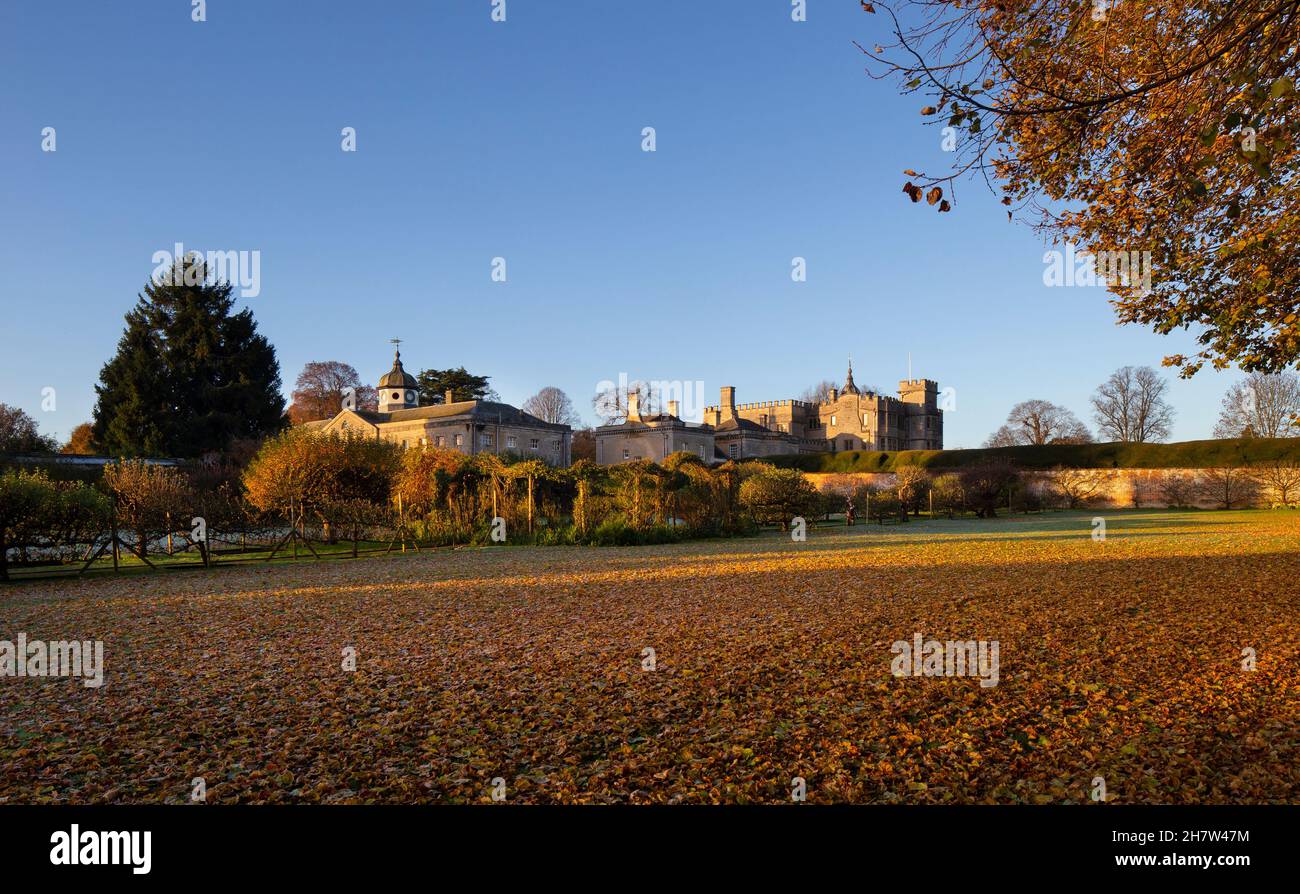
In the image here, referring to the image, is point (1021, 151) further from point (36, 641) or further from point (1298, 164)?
point (36, 641)

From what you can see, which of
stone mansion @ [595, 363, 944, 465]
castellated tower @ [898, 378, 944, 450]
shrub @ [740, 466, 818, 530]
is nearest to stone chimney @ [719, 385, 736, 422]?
stone mansion @ [595, 363, 944, 465]

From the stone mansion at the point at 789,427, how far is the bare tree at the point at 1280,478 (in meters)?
38.7

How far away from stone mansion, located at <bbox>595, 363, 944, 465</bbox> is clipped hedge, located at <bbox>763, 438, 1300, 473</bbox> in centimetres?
1712

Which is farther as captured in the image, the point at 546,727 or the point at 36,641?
the point at 36,641

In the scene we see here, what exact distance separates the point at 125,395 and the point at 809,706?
47.9m

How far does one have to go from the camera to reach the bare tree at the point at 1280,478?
40.1m

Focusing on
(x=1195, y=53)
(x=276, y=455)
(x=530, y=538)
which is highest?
(x=1195, y=53)

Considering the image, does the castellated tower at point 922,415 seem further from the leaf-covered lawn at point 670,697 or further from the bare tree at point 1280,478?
the leaf-covered lawn at point 670,697

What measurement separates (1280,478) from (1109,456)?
804 cm

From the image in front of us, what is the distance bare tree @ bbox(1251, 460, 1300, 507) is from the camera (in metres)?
40.1

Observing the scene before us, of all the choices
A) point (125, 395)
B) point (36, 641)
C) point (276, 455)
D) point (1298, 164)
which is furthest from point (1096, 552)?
point (125, 395)

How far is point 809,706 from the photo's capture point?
538 centimetres

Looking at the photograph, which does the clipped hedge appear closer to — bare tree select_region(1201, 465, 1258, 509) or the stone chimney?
bare tree select_region(1201, 465, 1258, 509)
